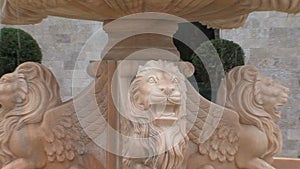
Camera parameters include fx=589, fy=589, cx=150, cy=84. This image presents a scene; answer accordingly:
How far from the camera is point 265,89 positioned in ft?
5.79

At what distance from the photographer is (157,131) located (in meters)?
1.53

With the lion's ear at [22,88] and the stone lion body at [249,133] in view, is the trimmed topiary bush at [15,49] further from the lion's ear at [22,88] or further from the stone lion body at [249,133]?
the stone lion body at [249,133]

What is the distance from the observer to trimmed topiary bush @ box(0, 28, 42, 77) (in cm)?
564

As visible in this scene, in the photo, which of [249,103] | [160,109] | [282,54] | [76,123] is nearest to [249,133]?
[249,103]

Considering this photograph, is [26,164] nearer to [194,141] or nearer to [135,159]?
[135,159]

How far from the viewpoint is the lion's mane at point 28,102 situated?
1681mm

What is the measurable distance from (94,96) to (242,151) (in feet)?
1.56

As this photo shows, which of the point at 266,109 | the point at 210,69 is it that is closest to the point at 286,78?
the point at 210,69

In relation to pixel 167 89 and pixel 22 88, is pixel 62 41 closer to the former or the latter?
pixel 22 88

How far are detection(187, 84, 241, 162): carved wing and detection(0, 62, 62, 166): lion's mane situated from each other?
16.9 inches

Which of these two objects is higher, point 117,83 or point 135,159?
point 117,83

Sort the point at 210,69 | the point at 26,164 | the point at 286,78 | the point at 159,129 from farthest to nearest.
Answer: the point at 286,78
the point at 210,69
the point at 26,164
the point at 159,129

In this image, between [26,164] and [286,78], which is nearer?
[26,164]

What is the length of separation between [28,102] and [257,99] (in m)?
0.68
